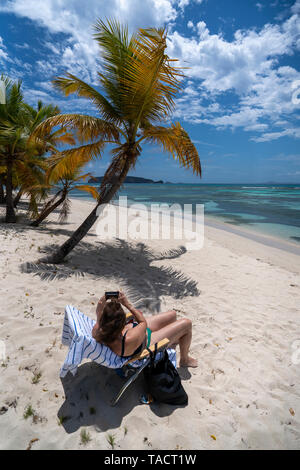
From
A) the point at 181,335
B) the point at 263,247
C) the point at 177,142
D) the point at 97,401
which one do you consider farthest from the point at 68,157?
the point at 263,247

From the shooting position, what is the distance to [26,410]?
2.06m

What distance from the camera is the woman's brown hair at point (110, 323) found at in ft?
7.01

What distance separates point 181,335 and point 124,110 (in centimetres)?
507

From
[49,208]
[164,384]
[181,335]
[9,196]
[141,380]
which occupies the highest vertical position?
[9,196]

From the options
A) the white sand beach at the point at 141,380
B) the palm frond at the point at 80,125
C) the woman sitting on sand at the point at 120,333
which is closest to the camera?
the white sand beach at the point at 141,380

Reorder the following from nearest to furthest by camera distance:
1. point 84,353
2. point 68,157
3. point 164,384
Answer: point 84,353 < point 164,384 < point 68,157

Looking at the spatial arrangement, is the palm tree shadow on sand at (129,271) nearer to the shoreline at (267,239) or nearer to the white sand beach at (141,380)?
the white sand beach at (141,380)

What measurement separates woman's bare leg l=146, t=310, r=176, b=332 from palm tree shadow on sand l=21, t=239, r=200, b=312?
49.9 inches

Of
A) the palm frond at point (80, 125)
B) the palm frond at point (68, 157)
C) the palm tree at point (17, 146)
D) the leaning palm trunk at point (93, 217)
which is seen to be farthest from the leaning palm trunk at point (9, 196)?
the leaning palm trunk at point (93, 217)

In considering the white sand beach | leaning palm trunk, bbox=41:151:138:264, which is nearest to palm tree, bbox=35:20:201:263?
leaning palm trunk, bbox=41:151:138:264

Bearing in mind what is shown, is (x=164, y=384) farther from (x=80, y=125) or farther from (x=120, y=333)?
(x=80, y=125)

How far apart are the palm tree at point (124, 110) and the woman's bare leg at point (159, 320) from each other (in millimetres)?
3435

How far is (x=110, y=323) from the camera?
213cm
